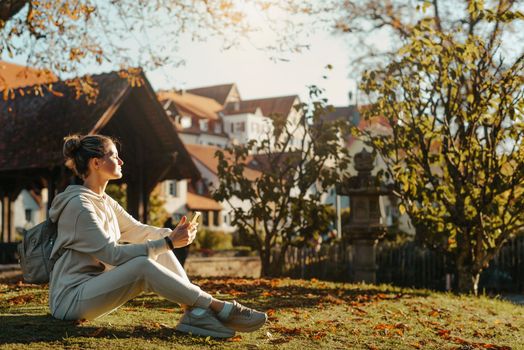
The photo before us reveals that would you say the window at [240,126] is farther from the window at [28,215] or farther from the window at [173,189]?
the window at [28,215]

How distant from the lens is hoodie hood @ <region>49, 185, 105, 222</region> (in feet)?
17.2

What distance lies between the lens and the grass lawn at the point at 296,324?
209 inches

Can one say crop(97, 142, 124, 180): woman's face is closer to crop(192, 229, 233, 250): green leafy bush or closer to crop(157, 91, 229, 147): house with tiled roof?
crop(192, 229, 233, 250): green leafy bush

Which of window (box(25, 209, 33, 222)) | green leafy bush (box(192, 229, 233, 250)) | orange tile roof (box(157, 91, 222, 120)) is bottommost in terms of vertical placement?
green leafy bush (box(192, 229, 233, 250))

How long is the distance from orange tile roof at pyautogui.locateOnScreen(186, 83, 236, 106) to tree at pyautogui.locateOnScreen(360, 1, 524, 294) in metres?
87.8

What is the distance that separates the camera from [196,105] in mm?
91938

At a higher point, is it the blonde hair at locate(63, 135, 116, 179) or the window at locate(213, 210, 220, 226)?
the blonde hair at locate(63, 135, 116, 179)

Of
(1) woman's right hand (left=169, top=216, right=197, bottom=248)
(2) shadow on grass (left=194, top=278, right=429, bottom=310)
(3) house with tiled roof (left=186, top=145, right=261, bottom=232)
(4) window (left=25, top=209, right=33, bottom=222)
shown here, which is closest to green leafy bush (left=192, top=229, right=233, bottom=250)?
(4) window (left=25, top=209, right=33, bottom=222)

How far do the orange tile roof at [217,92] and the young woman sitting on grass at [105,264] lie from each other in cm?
9512

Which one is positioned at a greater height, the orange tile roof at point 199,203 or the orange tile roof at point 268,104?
the orange tile roof at point 268,104

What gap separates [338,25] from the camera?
26.3m

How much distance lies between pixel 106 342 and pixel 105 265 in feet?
2.00

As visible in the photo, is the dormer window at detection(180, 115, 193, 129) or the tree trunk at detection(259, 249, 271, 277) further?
the dormer window at detection(180, 115, 193, 129)

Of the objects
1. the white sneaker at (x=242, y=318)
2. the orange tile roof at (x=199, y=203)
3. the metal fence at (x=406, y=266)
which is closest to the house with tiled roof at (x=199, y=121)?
the orange tile roof at (x=199, y=203)
